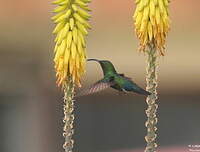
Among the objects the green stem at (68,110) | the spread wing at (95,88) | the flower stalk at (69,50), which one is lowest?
the green stem at (68,110)

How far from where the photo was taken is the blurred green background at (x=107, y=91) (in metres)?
3.17

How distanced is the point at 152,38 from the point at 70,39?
236mm

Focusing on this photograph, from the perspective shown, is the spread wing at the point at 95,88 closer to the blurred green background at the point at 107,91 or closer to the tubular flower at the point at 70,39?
the tubular flower at the point at 70,39

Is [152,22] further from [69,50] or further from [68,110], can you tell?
[68,110]

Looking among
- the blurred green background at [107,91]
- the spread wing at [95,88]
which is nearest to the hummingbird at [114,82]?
the spread wing at [95,88]

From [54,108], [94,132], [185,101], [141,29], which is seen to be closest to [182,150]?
[185,101]

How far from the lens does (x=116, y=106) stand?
3271mm

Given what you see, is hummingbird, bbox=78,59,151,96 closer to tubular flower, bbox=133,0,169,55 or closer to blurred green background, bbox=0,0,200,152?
tubular flower, bbox=133,0,169,55

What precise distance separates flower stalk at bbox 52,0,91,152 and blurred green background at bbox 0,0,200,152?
48.9 inches

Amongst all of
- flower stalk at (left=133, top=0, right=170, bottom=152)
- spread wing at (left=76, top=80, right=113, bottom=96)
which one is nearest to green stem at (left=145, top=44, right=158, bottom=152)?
flower stalk at (left=133, top=0, right=170, bottom=152)

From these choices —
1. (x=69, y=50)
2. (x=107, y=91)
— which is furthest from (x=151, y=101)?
(x=107, y=91)

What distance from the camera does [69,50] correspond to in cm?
185

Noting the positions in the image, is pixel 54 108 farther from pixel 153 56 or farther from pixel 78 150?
pixel 153 56

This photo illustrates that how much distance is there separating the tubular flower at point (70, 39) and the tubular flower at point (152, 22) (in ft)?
0.52
